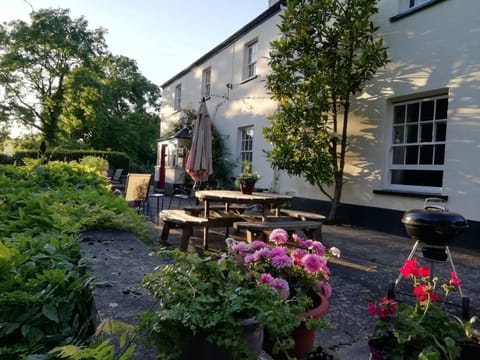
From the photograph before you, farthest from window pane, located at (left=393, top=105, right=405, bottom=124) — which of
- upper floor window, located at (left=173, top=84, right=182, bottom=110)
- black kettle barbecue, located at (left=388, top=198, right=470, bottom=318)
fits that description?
upper floor window, located at (left=173, top=84, right=182, bottom=110)

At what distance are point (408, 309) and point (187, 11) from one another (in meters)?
8.90

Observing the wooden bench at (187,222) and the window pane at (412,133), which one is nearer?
the wooden bench at (187,222)

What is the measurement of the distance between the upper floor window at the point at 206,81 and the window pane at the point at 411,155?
381 inches

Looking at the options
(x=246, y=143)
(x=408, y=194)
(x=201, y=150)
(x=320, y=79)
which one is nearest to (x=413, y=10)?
(x=320, y=79)

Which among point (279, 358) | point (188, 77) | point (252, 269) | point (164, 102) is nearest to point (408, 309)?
point (279, 358)

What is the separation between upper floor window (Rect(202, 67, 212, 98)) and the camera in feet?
50.1

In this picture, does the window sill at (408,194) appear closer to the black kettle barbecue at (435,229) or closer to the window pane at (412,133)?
the window pane at (412,133)

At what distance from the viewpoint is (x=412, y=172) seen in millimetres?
6977

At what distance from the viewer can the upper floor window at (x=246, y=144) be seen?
1202 centimetres

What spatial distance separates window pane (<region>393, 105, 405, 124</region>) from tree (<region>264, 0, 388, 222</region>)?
2.69 ft

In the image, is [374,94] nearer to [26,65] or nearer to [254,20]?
[254,20]

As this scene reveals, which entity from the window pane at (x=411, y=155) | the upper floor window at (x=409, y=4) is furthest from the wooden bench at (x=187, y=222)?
the upper floor window at (x=409, y=4)

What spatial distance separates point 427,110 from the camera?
676 centimetres

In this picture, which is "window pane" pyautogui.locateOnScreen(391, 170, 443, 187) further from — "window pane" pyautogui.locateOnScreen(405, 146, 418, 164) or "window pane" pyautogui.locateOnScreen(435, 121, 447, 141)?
"window pane" pyautogui.locateOnScreen(435, 121, 447, 141)
